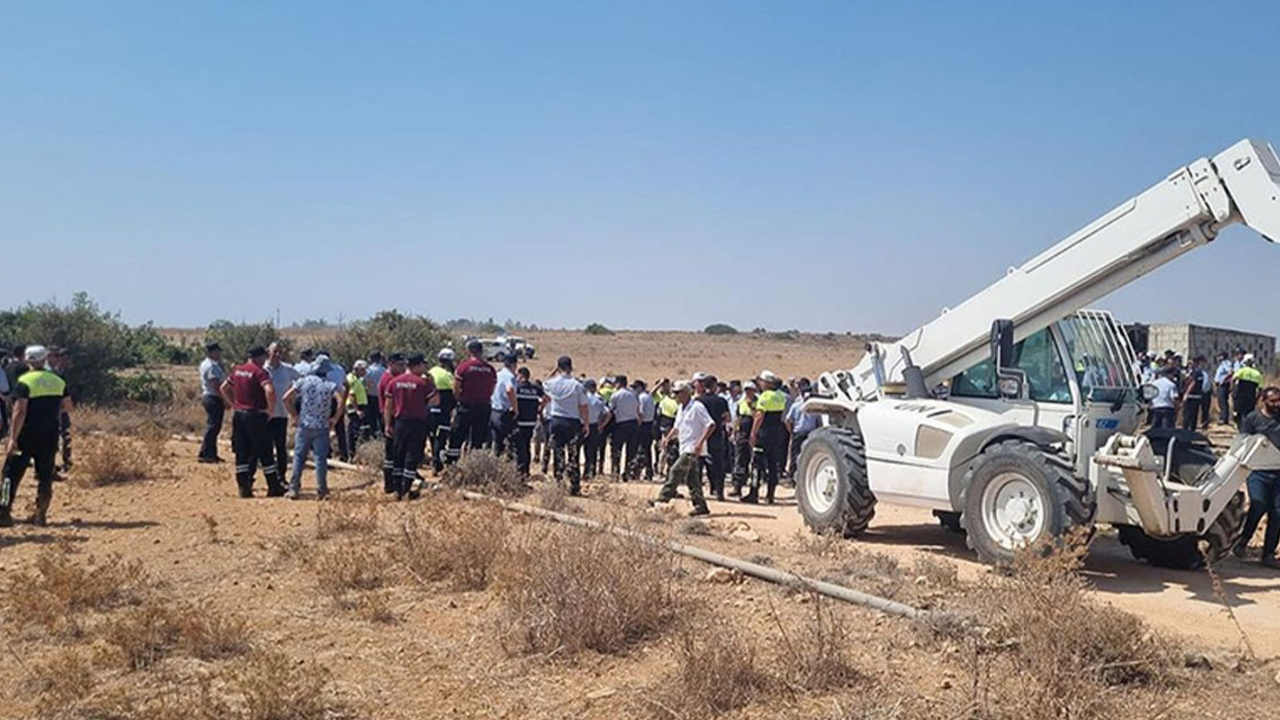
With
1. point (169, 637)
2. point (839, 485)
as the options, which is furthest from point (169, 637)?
point (839, 485)

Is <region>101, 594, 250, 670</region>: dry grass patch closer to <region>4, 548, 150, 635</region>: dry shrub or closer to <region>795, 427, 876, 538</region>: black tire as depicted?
<region>4, 548, 150, 635</region>: dry shrub

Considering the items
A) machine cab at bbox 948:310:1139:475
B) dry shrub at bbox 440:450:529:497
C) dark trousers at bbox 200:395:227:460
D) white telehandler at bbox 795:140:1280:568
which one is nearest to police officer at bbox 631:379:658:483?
dry shrub at bbox 440:450:529:497

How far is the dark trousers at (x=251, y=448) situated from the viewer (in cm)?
1325

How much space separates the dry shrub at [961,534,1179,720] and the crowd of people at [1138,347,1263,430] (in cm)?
1395

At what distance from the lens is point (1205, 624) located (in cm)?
838

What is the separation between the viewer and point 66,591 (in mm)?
8219

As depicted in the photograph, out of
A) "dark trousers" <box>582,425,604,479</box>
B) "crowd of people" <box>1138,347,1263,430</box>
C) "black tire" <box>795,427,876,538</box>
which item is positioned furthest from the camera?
"crowd of people" <box>1138,347,1263,430</box>

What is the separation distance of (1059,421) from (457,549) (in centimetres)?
583

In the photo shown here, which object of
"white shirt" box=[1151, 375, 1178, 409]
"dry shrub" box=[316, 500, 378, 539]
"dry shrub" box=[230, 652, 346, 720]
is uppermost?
"white shirt" box=[1151, 375, 1178, 409]

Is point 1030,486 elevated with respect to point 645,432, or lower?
elevated

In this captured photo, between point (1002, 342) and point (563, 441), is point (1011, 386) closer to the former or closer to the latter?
point (1002, 342)

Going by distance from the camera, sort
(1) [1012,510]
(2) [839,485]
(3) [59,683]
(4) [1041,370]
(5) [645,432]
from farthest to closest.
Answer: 1. (5) [645,432]
2. (2) [839,485]
3. (4) [1041,370]
4. (1) [1012,510]
5. (3) [59,683]

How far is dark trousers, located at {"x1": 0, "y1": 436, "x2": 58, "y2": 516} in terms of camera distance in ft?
37.1

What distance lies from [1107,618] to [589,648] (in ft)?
10.4
